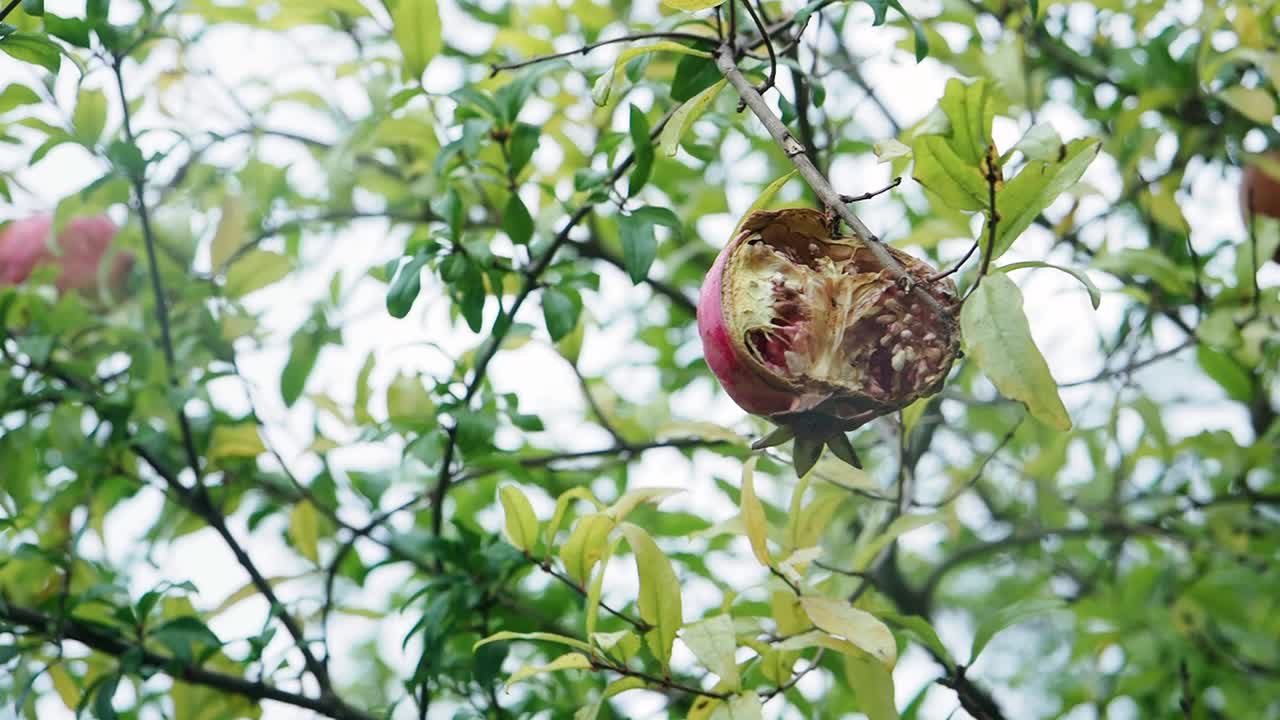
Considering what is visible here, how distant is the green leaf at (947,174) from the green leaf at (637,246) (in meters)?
0.24

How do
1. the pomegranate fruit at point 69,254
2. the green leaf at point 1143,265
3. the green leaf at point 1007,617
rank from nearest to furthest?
the green leaf at point 1007,617 → the green leaf at point 1143,265 → the pomegranate fruit at point 69,254

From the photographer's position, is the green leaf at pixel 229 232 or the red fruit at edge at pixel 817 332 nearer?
the red fruit at edge at pixel 817 332

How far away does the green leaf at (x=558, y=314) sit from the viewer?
97 centimetres

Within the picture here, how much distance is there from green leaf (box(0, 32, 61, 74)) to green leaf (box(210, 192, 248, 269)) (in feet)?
1.46

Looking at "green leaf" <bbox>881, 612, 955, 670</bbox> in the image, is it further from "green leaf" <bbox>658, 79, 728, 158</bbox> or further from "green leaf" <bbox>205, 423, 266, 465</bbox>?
"green leaf" <bbox>205, 423, 266, 465</bbox>

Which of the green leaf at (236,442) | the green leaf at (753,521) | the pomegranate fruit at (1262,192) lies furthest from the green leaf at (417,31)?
the pomegranate fruit at (1262,192)

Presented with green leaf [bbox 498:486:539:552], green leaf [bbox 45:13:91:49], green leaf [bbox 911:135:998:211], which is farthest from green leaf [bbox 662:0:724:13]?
green leaf [bbox 45:13:91:49]

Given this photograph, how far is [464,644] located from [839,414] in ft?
2.06

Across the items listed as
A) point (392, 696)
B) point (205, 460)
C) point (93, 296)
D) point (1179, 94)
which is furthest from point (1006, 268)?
point (392, 696)

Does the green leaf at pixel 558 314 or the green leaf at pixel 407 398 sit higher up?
the green leaf at pixel 558 314

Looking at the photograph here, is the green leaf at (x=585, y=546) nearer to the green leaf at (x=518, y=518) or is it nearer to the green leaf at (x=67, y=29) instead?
the green leaf at (x=518, y=518)

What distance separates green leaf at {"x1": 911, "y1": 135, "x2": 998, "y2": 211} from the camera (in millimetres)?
708

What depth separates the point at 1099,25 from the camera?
1.53 meters

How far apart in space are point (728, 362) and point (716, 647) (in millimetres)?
208
